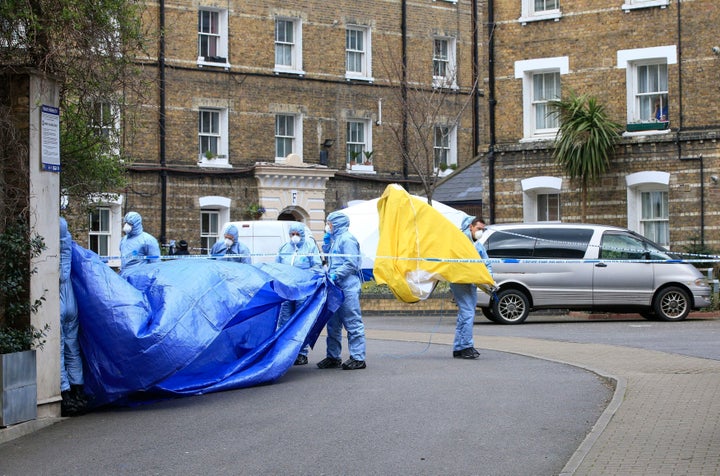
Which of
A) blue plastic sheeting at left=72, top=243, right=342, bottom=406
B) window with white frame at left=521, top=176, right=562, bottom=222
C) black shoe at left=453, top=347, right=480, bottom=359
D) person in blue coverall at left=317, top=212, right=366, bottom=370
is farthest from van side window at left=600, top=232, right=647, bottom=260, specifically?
blue plastic sheeting at left=72, top=243, right=342, bottom=406

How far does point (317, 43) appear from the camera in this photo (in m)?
39.3

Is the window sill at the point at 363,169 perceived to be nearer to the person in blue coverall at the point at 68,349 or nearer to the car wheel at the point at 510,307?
the car wheel at the point at 510,307

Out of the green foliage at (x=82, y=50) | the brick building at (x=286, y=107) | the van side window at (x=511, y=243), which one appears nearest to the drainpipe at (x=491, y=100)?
the brick building at (x=286, y=107)

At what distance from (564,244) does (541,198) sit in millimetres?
8878

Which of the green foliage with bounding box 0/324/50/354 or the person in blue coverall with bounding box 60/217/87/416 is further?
the person in blue coverall with bounding box 60/217/87/416

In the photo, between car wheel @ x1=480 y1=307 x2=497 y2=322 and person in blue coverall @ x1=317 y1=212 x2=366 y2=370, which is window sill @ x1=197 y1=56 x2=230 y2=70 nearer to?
car wheel @ x1=480 y1=307 x2=497 y2=322

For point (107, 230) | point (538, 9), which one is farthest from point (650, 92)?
point (107, 230)

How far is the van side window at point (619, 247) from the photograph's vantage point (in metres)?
22.0

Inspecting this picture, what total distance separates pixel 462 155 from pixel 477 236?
90.8ft

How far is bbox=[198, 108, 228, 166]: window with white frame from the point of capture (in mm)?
37375

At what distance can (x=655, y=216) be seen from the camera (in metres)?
28.8

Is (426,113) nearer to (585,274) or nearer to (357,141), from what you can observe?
(357,141)

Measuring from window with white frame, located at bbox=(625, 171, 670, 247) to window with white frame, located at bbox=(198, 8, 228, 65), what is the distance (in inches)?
583

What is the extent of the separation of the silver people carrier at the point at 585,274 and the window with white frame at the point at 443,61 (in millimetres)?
19623
